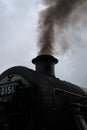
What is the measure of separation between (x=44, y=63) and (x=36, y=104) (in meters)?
1.63

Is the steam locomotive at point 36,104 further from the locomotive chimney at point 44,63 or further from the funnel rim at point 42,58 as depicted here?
the funnel rim at point 42,58

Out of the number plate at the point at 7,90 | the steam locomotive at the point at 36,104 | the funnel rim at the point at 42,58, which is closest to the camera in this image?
the steam locomotive at the point at 36,104

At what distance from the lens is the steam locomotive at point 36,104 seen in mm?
9117

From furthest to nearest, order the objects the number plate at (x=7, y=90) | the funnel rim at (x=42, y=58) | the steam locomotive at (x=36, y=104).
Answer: the funnel rim at (x=42, y=58) < the number plate at (x=7, y=90) < the steam locomotive at (x=36, y=104)

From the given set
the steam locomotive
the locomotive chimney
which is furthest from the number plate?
the locomotive chimney

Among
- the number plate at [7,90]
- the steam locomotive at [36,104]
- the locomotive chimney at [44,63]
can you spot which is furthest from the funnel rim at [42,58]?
the number plate at [7,90]

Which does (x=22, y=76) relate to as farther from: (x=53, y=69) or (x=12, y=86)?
(x=53, y=69)

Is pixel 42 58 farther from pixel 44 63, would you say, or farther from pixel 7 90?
pixel 7 90

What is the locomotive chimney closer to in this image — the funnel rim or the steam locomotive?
the funnel rim

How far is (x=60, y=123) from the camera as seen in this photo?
9688 millimetres

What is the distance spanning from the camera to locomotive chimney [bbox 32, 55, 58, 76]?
1030 centimetres

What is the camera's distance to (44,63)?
10.3 metres

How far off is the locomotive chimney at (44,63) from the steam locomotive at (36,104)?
40cm

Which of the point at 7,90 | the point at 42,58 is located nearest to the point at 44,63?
the point at 42,58
